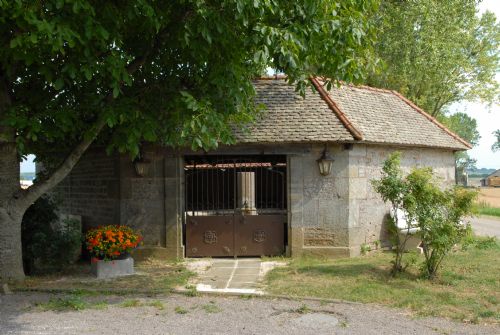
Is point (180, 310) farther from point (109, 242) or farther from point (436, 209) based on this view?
point (436, 209)

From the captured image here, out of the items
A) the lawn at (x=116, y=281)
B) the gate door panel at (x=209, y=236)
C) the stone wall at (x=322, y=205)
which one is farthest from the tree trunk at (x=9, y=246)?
the stone wall at (x=322, y=205)

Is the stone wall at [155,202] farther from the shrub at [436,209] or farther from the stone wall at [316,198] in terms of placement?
the shrub at [436,209]

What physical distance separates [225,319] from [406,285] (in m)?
3.21

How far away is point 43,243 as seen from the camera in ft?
29.5

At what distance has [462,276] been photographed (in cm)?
830

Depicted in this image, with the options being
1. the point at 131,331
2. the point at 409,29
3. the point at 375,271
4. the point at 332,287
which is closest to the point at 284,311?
the point at 332,287

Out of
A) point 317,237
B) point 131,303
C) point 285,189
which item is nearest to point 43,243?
point 131,303

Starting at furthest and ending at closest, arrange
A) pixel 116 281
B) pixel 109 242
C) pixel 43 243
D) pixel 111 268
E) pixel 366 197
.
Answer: pixel 366 197
pixel 43 243
pixel 111 268
pixel 109 242
pixel 116 281

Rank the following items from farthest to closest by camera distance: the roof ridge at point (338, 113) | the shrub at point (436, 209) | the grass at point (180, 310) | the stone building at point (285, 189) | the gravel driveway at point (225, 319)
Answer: the stone building at point (285, 189) → the roof ridge at point (338, 113) → the shrub at point (436, 209) → the grass at point (180, 310) → the gravel driveway at point (225, 319)

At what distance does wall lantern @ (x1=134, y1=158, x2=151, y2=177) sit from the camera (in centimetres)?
1025

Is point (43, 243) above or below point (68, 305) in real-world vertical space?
above

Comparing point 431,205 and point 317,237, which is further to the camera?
point 317,237

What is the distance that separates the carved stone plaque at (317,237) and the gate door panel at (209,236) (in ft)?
5.50

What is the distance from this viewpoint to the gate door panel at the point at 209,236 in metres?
10.8
